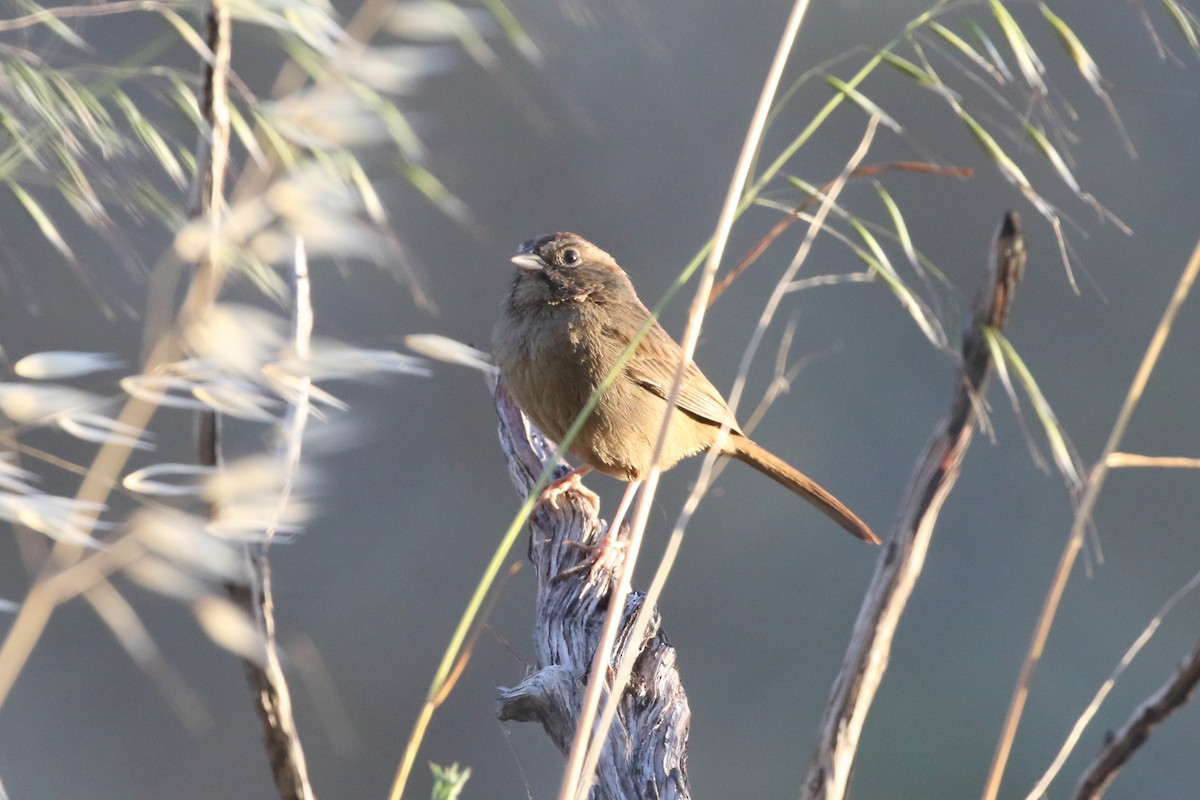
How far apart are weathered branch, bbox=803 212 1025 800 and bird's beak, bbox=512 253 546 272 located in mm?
2376

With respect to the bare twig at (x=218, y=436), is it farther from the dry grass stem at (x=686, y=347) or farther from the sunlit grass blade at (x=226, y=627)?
the dry grass stem at (x=686, y=347)

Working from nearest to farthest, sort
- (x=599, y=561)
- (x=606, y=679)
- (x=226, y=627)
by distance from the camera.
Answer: (x=226, y=627)
(x=606, y=679)
(x=599, y=561)

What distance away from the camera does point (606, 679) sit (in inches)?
107

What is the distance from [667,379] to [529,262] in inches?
25.2

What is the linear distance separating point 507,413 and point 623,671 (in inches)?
104

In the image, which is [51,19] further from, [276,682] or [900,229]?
[900,229]

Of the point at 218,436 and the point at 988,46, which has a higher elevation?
the point at 988,46

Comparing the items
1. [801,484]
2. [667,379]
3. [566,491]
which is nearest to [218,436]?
[566,491]

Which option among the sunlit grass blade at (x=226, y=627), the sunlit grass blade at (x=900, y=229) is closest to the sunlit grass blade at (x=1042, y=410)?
the sunlit grass blade at (x=900, y=229)

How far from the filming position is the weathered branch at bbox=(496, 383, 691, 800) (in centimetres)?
250

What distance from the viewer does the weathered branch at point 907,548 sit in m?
1.90

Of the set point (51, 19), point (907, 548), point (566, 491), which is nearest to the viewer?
point (51, 19)

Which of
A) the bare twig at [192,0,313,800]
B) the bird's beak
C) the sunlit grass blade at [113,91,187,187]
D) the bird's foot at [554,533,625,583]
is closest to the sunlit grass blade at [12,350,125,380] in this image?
the bare twig at [192,0,313,800]

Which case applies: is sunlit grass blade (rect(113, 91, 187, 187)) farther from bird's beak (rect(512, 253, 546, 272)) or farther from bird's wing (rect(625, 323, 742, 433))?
bird's wing (rect(625, 323, 742, 433))
